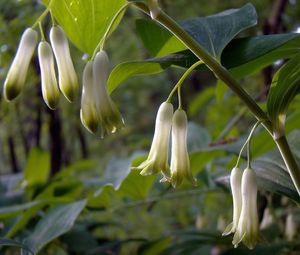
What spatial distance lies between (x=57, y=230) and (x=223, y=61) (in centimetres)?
51

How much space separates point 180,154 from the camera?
0.80 meters

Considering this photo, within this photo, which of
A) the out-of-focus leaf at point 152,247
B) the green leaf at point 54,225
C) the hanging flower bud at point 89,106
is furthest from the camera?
the out-of-focus leaf at point 152,247

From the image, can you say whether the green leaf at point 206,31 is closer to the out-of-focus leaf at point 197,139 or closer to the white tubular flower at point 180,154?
the white tubular flower at point 180,154

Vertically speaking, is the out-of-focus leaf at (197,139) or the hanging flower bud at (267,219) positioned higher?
the out-of-focus leaf at (197,139)

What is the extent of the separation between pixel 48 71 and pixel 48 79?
17 mm

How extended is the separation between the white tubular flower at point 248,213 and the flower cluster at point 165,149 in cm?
9

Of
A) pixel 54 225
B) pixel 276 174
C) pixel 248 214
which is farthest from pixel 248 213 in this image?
pixel 54 225

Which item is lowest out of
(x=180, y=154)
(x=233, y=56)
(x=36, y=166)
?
(x=36, y=166)

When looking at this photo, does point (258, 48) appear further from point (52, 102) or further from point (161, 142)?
point (52, 102)

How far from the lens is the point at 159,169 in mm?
776

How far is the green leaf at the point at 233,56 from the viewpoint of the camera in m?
0.72

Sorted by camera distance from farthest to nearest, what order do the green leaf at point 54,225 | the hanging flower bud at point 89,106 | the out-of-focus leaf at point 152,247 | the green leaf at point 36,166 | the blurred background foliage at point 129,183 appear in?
the green leaf at point 36,166 < the out-of-focus leaf at point 152,247 < the blurred background foliage at point 129,183 < the green leaf at point 54,225 < the hanging flower bud at point 89,106

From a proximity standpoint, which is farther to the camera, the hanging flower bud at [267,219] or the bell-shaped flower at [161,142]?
the hanging flower bud at [267,219]

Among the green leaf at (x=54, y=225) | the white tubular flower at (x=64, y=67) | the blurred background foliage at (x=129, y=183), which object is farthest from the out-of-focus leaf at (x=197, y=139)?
the white tubular flower at (x=64, y=67)
